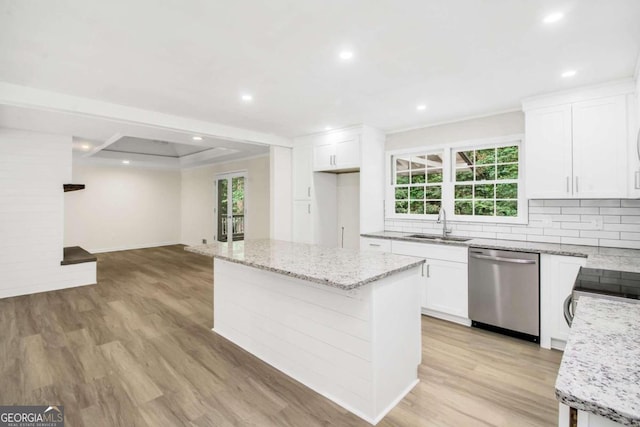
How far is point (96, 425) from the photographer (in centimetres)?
186

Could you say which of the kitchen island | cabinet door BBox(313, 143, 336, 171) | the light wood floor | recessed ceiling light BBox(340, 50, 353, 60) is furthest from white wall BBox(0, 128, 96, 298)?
recessed ceiling light BBox(340, 50, 353, 60)

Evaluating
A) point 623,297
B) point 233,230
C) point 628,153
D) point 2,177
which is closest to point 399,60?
point 623,297

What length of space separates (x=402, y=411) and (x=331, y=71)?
2.54 metres

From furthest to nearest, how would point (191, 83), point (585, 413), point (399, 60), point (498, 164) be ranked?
point (498, 164)
point (191, 83)
point (399, 60)
point (585, 413)

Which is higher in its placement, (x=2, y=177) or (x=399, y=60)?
(x=399, y=60)

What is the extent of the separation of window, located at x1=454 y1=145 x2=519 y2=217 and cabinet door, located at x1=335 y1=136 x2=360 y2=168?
4.23 ft

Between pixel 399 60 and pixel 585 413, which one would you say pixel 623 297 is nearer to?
pixel 585 413

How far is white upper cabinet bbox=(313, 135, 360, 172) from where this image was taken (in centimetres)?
430

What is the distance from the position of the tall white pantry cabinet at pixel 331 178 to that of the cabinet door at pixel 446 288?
111 cm

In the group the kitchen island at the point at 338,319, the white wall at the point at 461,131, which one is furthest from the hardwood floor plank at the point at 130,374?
the white wall at the point at 461,131

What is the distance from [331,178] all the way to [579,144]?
10.3 feet

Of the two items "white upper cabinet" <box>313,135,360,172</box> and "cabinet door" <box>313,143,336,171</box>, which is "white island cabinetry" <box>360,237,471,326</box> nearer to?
"white upper cabinet" <box>313,135,360,172</box>

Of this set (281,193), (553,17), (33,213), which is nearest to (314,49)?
(553,17)

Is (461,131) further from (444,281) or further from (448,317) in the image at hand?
(448,317)
